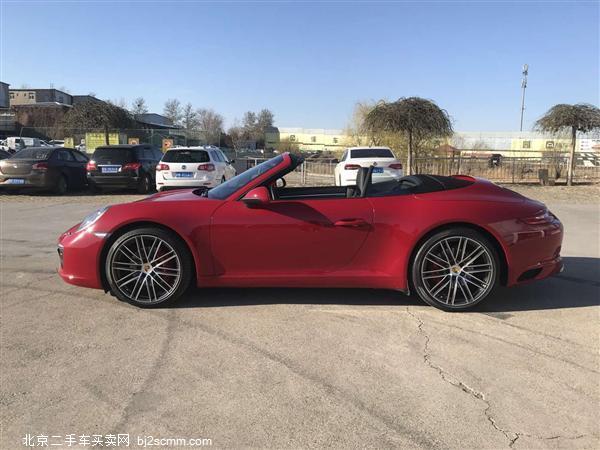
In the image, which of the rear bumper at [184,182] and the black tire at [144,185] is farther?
the black tire at [144,185]

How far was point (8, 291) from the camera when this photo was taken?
4.85 meters

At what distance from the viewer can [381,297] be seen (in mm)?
4594

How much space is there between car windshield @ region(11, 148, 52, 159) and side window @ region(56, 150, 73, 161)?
0.96 ft

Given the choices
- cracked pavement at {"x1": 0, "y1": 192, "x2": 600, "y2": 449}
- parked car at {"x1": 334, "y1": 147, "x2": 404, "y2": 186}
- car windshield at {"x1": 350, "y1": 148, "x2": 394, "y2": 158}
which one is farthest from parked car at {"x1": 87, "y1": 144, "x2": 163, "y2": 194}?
cracked pavement at {"x1": 0, "y1": 192, "x2": 600, "y2": 449}

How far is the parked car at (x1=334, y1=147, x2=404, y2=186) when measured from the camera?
14.3 meters

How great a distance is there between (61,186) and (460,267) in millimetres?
14078

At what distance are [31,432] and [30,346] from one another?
1196 millimetres

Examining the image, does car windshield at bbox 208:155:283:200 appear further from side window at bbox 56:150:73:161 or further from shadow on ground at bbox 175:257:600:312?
side window at bbox 56:150:73:161

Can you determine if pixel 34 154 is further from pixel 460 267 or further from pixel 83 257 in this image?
pixel 460 267

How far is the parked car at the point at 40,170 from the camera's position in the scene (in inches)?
558

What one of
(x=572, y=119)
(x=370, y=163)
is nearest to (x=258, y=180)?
(x=370, y=163)

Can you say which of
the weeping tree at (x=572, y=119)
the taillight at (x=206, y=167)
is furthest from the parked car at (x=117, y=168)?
the weeping tree at (x=572, y=119)

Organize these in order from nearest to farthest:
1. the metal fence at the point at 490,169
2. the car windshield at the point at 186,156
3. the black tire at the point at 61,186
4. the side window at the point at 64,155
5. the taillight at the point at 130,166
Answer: the car windshield at the point at 186,156, the taillight at the point at 130,166, the black tire at the point at 61,186, the side window at the point at 64,155, the metal fence at the point at 490,169

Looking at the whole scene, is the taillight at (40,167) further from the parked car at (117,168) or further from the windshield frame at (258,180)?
the windshield frame at (258,180)
